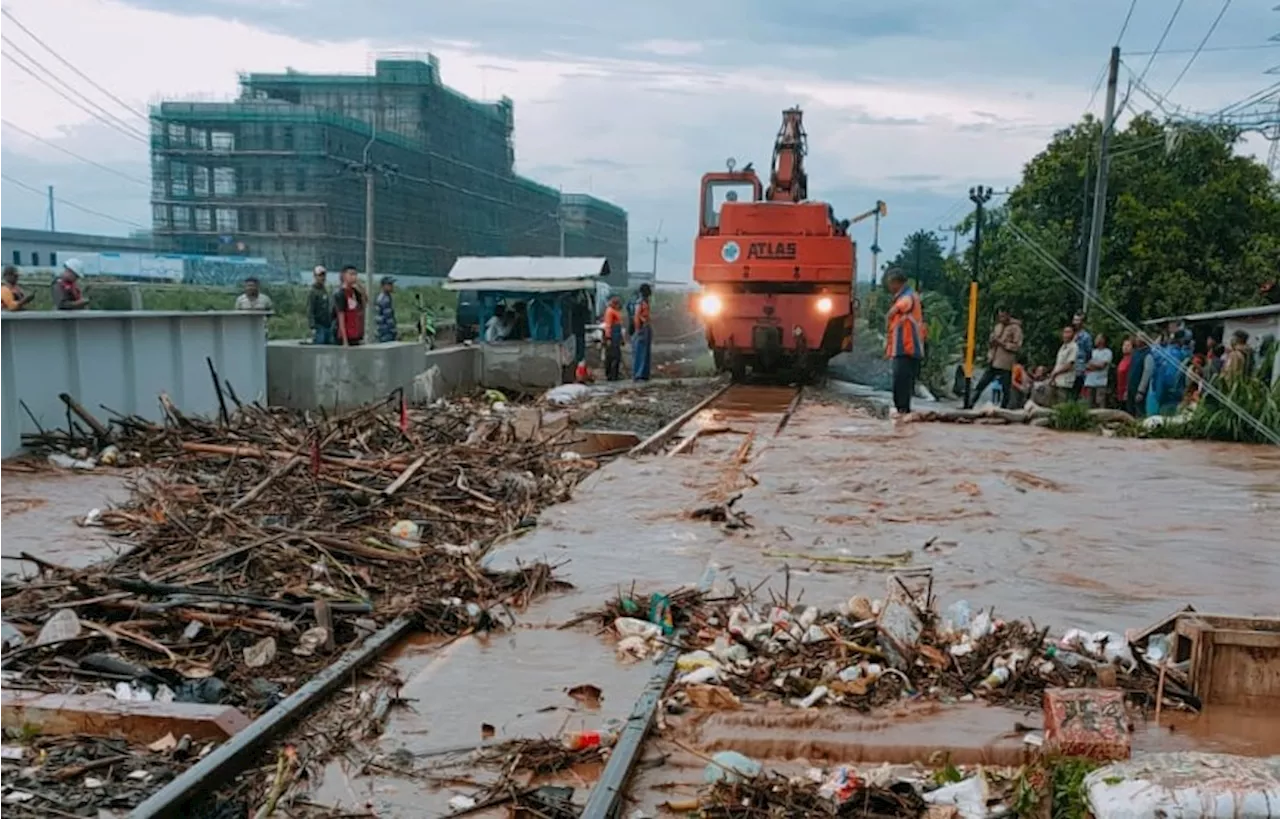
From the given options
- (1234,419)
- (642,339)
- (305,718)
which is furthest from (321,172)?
(305,718)

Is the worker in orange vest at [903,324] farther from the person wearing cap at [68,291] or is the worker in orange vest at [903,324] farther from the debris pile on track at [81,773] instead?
the debris pile on track at [81,773]

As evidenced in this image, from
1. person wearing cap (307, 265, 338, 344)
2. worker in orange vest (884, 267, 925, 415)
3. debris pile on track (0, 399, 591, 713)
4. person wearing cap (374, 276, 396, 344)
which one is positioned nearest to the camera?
debris pile on track (0, 399, 591, 713)

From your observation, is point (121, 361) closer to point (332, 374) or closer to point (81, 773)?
point (332, 374)

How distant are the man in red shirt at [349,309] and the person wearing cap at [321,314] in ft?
0.75

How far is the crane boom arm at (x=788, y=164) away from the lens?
20484mm

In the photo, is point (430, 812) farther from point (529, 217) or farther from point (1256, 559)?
point (529, 217)

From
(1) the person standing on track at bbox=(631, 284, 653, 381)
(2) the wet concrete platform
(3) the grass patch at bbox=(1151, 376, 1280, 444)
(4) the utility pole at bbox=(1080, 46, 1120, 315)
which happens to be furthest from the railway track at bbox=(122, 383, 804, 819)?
(4) the utility pole at bbox=(1080, 46, 1120, 315)

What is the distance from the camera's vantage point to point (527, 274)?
2012cm

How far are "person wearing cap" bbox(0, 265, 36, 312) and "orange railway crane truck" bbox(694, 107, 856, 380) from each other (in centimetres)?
1043

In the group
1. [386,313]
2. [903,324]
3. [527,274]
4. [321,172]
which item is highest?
[321,172]

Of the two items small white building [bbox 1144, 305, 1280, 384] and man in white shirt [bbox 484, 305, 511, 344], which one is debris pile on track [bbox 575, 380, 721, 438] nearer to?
man in white shirt [bbox 484, 305, 511, 344]

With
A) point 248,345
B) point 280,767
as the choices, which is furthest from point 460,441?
point 280,767

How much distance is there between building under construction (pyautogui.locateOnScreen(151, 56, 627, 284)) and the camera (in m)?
69.8

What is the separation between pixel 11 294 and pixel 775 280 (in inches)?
445
